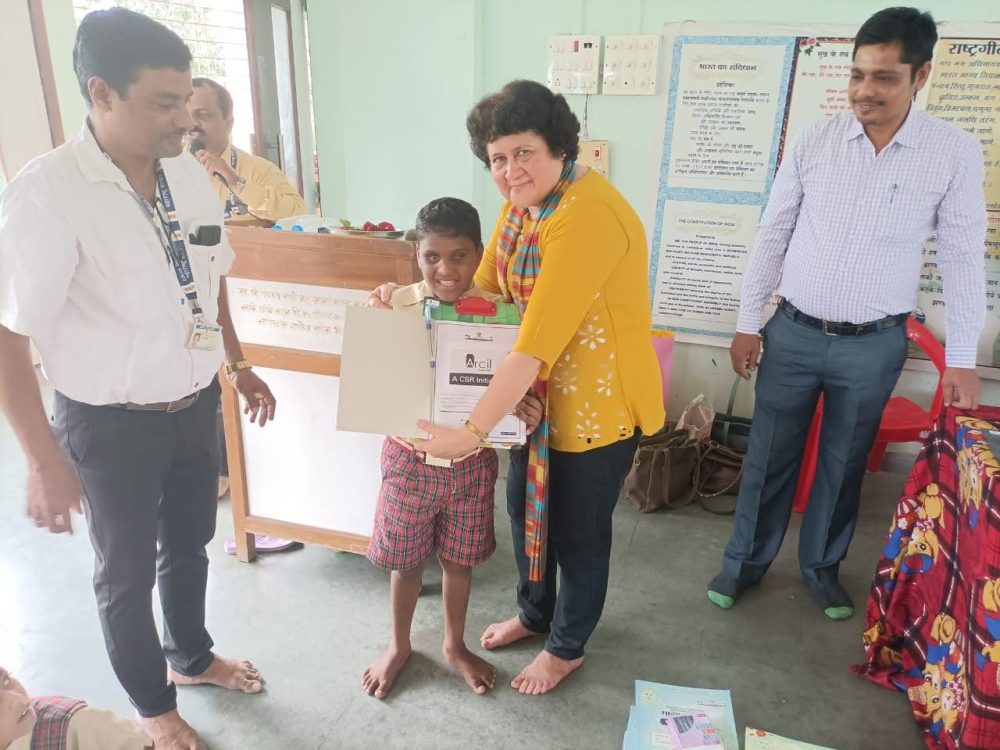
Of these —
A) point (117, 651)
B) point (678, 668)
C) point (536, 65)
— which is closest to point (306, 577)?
point (117, 651)

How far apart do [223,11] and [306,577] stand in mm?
3335

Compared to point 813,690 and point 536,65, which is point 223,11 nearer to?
point 536,65

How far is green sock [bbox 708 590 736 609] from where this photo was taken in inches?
89.3

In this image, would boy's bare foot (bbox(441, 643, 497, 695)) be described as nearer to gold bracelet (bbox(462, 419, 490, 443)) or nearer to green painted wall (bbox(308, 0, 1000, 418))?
gold bracelet (bbox(462, 419, 490, 443))

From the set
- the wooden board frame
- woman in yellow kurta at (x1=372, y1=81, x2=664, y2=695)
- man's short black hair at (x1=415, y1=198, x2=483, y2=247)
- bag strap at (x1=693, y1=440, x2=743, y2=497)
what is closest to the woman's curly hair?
woman in yellow kurta at (x1=372, y1=81, x2=664, y2=695)

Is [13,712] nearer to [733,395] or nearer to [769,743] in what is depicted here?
[769,743]

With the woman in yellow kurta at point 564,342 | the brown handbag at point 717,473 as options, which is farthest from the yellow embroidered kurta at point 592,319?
the brown handbag at point 717,473

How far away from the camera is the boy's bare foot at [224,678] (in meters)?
1.84

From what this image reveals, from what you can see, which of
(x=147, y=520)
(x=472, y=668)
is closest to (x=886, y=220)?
(x=472, y=668)

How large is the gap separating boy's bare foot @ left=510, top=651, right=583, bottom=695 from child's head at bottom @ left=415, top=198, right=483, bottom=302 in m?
1.09

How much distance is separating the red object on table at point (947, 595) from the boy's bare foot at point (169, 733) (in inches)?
70.3

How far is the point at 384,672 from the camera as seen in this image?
1.86 meters

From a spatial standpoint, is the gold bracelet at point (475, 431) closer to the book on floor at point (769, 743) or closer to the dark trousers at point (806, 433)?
Result: the book on floor at point (769, 743)

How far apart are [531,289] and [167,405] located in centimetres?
83
